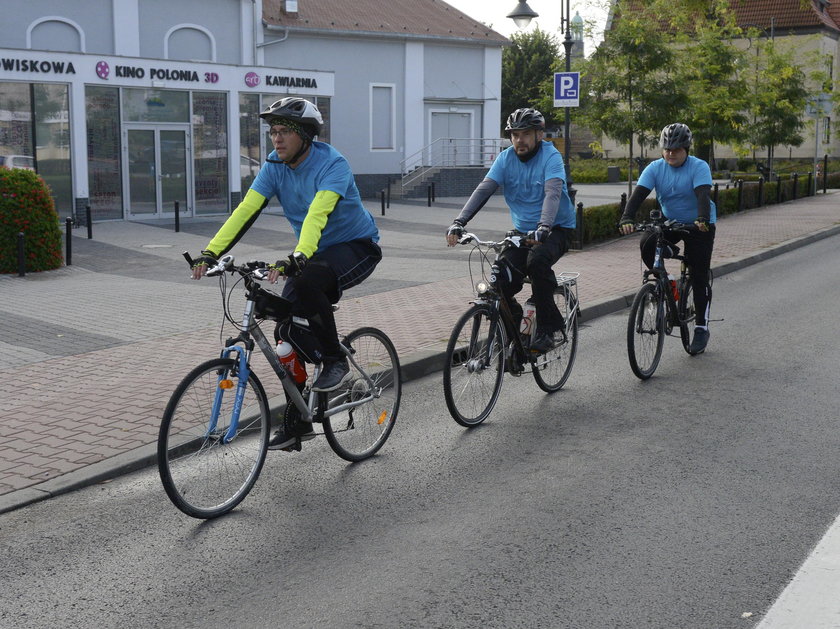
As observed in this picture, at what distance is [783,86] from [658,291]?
92.9ft

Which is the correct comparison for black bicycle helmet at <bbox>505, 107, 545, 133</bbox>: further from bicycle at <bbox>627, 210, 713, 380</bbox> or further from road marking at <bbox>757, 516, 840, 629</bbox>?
road marking at <bbox>757, 516, 840, 629</bbox>

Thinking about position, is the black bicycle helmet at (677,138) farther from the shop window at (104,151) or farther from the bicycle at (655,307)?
the shop window at (104,151)

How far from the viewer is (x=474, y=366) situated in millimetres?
6168

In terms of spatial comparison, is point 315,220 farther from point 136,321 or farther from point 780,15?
point 780,15

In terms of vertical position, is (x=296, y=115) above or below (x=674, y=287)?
above

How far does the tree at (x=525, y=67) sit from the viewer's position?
200 ft

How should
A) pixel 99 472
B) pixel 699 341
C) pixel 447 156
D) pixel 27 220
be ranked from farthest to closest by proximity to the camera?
pixel 447 156
pixel 27 220
pixel 699 341
pixel 99 472

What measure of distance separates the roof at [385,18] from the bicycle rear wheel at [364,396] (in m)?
25.7

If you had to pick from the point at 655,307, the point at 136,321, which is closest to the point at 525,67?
the point at 136,321

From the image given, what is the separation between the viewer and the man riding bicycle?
15.9 feet

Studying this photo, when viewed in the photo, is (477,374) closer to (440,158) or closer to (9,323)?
(9,323)

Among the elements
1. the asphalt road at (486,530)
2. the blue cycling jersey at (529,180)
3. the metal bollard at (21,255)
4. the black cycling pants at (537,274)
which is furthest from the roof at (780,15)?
the asphalt road at (486,530)

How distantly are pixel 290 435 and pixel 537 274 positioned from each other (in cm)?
218

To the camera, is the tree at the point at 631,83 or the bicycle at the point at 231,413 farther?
the tree at the point at 631,83
